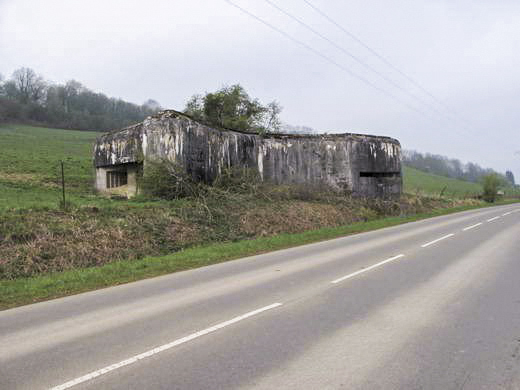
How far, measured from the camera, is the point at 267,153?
24766 mm

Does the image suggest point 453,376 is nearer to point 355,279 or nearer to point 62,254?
point 355,279

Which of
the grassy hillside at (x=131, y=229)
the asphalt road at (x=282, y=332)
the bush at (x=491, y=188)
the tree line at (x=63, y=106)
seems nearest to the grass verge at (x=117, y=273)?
the grassy hillside at (x=131, y=229)

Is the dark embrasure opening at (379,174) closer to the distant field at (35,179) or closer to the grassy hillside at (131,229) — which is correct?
the grassy hillside at (131,229)

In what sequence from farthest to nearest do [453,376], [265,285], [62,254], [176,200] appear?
[176,200]
[62,254]
[265,285]
[453,376]

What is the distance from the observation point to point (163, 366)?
12.9 feet

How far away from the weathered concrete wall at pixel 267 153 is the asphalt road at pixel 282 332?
1108 cm

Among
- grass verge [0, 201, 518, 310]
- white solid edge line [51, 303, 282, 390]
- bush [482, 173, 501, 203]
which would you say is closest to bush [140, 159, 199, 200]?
grass verge [0, 201, 518, 310]

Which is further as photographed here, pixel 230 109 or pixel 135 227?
pixel 230 109

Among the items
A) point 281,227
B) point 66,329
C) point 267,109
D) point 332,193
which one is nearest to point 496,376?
point 66,329

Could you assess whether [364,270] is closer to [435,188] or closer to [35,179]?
[35,179]

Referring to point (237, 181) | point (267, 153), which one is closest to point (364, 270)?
point (237, 181)

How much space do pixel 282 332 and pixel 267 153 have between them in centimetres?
2039

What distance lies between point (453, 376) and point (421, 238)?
11359 millimetres

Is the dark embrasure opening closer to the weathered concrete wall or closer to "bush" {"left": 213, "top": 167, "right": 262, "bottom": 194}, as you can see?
the weathered concrete wall
